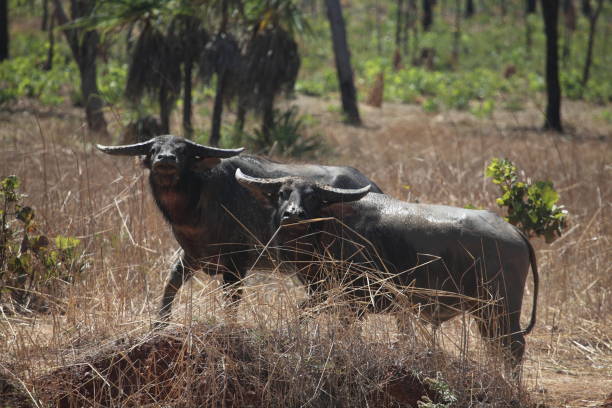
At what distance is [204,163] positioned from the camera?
575 centimetres

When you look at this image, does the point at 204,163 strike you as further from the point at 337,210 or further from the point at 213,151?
the point at 337,210

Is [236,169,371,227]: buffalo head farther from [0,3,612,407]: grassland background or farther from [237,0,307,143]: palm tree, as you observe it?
[237,0,307,143]: palm tree

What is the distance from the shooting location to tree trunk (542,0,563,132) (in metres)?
17.8

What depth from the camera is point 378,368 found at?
14.9 ft

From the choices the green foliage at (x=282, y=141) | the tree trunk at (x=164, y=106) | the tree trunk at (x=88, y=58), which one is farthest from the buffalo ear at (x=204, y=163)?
the tree trunk at (x=88, y=58)

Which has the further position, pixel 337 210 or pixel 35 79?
pixel 35 79

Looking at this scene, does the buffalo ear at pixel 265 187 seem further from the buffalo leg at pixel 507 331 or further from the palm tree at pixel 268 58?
the palm tree at pixel 268 58

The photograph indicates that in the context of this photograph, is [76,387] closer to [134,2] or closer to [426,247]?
[426,247]

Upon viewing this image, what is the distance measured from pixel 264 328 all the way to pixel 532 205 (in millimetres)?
3067

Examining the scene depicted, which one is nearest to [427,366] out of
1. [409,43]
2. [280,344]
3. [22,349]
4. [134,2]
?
[280,344]

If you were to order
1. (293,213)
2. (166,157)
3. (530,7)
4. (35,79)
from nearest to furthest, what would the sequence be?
1. (293,213)
2. (166,157)
3. (35,79)
4. (530,7)

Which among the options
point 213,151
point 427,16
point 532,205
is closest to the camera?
point 213,151

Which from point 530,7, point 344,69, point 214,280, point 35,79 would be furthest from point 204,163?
point 530,7

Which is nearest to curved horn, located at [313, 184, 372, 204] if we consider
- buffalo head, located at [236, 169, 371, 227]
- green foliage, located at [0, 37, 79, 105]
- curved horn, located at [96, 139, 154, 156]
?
buffalo head, located at [236, 169, 371, 227]
